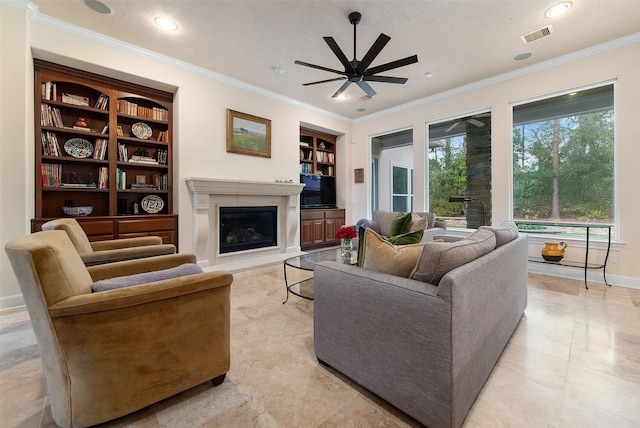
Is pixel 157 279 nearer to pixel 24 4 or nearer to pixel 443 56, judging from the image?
pixel 24 4

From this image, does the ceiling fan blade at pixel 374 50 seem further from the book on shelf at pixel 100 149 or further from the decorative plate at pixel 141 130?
the book on shelf at pixel 100 149

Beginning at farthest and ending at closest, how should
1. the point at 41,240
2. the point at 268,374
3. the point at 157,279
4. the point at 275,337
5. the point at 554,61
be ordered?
the point at 554,61
the point at 275,337
the point at 268,374
the point at 157,279
the point at 41,240

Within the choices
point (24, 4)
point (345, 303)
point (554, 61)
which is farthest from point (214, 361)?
point (554, 61)

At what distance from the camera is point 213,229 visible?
406 centimetres

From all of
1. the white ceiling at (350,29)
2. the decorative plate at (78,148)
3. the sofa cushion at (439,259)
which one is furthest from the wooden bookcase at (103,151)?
the sofa cushion at (439,259)

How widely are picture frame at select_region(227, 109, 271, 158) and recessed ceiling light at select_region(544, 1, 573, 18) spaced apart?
149 inches

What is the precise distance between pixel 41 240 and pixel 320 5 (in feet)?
9.34

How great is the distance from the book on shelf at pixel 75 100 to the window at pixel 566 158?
597 centimetres

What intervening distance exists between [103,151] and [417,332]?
161 inches

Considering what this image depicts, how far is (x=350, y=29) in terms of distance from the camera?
117 inches

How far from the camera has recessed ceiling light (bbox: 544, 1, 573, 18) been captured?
2575 millimetres

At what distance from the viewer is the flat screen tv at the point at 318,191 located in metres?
5.60

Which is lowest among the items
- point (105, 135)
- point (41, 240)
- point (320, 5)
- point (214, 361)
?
point (214, 361)

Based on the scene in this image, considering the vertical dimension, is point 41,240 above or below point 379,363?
above
